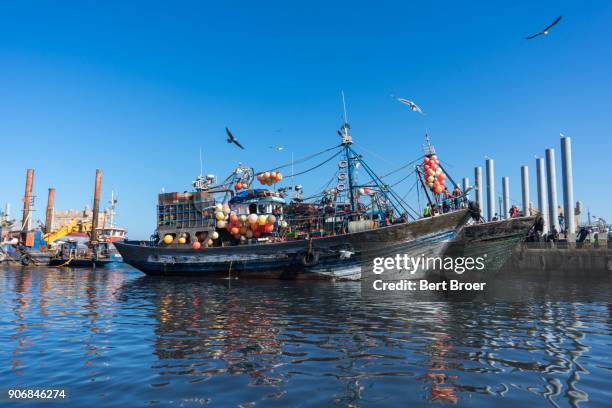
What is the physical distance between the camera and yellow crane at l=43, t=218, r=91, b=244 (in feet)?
203

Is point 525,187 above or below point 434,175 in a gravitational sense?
above

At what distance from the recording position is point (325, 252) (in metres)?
25.8

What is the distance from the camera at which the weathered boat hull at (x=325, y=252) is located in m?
24.4

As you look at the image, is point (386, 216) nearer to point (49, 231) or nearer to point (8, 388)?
point (8, 388)

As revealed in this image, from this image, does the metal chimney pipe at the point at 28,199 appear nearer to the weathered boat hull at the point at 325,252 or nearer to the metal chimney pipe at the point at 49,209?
the metal chimney pipe at the point at 49,209

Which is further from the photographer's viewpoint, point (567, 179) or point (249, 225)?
point (567, 179)

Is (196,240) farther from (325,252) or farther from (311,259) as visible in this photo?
(325,252)

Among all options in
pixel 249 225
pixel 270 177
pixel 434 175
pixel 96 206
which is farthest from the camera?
pixel 96 206

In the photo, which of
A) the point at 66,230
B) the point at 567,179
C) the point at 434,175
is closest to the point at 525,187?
the point at 567,179

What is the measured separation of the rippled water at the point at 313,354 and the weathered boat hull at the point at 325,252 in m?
9.18

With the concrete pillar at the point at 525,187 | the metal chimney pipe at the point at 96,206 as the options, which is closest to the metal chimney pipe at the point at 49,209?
the metal chimney pipe at the point at 96,206

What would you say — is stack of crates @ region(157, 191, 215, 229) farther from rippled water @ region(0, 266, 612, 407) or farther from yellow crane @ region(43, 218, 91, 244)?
yellow crane @ region(43, 218, 91, 244)

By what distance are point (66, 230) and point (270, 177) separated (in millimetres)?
47633

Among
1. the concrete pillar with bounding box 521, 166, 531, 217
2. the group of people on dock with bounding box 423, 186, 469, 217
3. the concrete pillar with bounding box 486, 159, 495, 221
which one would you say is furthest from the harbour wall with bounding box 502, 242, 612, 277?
the concrete pillar with bounding box 486, 159, 495, 221
